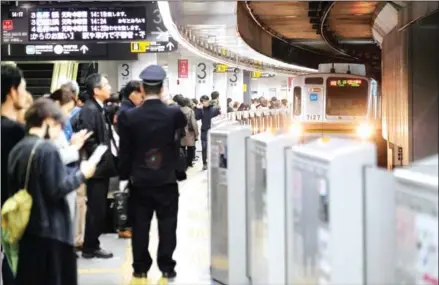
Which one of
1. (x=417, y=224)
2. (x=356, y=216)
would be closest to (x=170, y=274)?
(x=356, y=216)

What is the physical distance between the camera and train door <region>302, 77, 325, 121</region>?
19.5m

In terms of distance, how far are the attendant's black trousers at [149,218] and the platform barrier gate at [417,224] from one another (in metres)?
3.83

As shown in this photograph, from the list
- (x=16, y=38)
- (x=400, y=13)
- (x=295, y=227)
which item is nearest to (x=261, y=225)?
(x=295, y=227)

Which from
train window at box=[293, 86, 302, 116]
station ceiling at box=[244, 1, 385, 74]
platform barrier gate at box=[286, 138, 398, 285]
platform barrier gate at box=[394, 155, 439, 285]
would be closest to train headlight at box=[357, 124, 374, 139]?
train window at box=[293, 86, 302, 116]

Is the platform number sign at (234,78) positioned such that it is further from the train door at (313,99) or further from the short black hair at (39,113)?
the short black hair at (39,113)

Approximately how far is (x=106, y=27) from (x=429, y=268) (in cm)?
1362

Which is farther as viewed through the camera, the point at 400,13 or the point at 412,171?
the point at 400,13

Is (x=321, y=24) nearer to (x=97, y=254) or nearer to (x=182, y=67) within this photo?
(x=182, y=67)

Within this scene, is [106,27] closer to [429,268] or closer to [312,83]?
[312,83]

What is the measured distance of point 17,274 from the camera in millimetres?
5520

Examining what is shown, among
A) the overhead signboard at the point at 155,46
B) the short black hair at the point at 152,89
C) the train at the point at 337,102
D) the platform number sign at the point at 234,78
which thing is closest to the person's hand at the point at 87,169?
the short black hair at the point at 152,89

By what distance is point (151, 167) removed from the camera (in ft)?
22.8

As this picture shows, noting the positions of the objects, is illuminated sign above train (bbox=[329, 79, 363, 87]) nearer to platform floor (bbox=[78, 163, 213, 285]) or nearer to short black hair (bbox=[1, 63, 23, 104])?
platform floor (bbox=[78, 163, 213, 285])

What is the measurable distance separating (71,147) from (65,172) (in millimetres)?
1006
